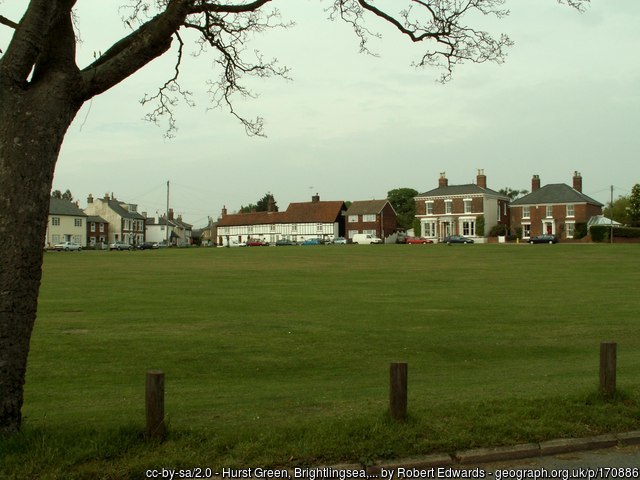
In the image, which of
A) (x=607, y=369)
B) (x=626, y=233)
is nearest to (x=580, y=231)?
(x=626, y=233)

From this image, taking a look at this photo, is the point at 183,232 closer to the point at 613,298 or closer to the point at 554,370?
the point at 613,298

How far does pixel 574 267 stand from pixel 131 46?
4471 cm

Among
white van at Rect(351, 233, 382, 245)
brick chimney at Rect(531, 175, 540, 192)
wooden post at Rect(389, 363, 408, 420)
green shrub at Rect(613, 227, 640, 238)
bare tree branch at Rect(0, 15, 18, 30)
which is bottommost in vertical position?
wooden post at Rect(389, 363, 408, 420)

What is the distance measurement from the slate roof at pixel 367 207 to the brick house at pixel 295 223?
4.16 meters

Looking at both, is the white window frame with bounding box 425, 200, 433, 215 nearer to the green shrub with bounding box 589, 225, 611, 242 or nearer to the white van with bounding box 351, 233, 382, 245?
the white van with bounding box 351, 233, 382, 245

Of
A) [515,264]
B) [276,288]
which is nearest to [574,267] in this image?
[515,264]

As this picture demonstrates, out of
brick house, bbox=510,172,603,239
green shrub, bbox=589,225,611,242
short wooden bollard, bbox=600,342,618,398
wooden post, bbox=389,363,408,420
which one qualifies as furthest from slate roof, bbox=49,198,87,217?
short wooden bollard, bbox=600,342,618,398

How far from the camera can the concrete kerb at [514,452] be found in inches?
252

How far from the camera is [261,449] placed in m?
6.59

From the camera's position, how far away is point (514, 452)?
6711 mm

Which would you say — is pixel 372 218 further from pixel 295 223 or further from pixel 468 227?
pixel 468 227

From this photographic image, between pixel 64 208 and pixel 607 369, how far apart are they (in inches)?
4912

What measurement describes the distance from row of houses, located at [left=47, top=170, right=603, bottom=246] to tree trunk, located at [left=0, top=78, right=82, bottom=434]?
92.6 m

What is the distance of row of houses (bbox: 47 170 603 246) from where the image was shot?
98.8m
